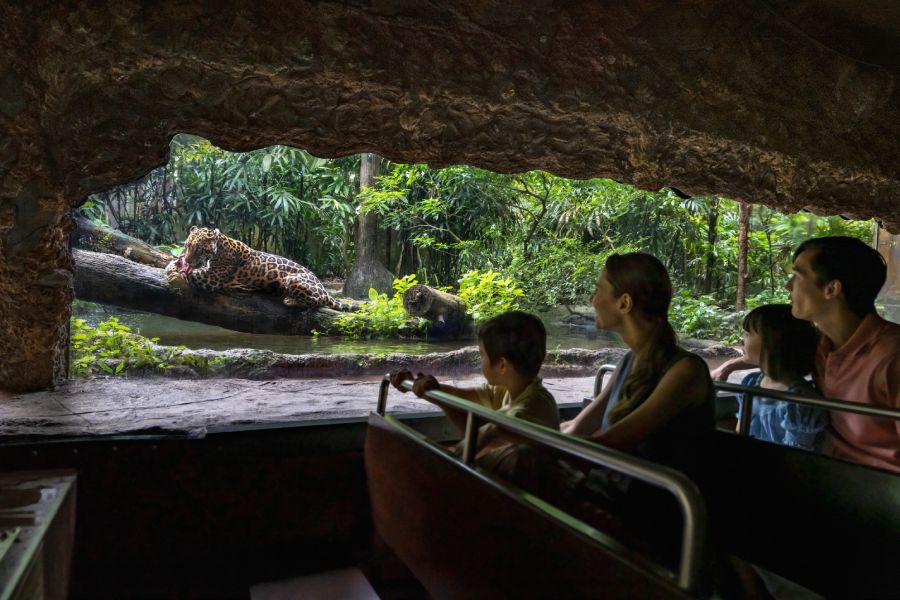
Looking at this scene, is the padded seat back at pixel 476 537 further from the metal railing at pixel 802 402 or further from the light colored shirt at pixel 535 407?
the metal railing at pixel 802 402

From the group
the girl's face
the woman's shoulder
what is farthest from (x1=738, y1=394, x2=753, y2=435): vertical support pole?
the woman's shoulder

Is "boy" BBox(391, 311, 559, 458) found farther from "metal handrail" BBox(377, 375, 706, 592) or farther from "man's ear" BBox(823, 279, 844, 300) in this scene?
"man's ear" BBox(823, 279, 844, 300)

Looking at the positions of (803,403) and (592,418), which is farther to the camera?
(592,418)

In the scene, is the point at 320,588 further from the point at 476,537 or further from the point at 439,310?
the point at 439,310

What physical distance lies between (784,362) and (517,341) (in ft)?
3.26

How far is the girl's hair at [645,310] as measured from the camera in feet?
4.96

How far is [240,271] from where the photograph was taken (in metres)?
5.52

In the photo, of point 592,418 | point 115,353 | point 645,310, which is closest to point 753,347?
point 592,418

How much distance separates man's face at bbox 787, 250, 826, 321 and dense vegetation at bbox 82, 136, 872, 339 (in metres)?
3.23

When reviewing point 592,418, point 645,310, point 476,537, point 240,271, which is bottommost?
point 476,537

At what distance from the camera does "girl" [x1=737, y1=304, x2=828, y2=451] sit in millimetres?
1923

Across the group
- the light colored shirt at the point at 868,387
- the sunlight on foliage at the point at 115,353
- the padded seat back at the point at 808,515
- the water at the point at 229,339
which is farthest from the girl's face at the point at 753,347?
the water at the point at 229,339

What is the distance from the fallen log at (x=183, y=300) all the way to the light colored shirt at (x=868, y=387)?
4.35m

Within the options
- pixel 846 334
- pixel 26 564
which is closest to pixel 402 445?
pixel 26 564
